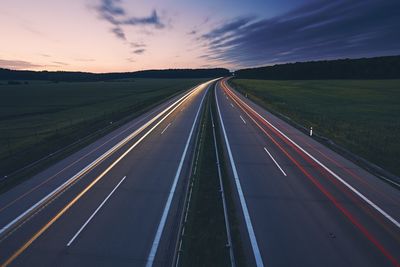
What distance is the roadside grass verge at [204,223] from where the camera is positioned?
1073cm

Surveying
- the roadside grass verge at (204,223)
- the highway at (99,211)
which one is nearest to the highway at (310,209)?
the roadside grass verge at (204,223)

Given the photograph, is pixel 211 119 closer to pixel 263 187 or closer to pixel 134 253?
pixel 263 187

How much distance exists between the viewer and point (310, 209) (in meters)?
14.5

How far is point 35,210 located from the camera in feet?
47.0

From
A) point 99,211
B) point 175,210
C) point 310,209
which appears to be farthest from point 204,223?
point 310,209

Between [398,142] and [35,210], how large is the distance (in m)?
30.9

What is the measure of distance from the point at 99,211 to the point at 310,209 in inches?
418

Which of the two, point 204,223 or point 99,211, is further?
point 99,211

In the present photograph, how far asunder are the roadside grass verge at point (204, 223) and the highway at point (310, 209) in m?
1.03

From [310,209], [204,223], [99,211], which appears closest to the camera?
[204,223]

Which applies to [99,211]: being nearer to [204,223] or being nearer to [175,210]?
[175,210]

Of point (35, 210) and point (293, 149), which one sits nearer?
point (35, 210)

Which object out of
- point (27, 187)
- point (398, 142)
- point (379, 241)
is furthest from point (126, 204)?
point (398, 142)

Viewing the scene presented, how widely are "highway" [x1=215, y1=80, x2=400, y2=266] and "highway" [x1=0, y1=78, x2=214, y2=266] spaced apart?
3762 millimetres
